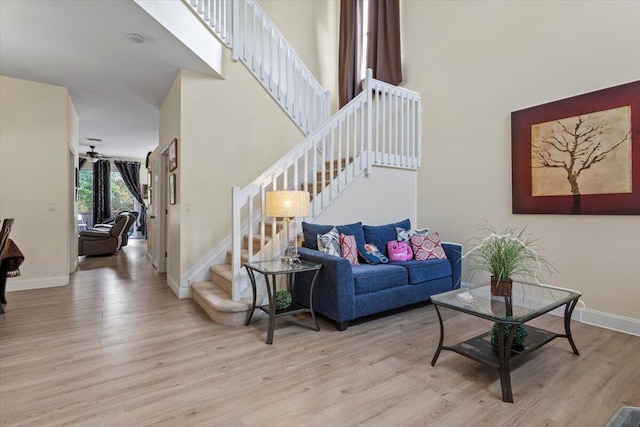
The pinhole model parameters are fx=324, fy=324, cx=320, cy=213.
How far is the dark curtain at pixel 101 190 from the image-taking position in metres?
10.1

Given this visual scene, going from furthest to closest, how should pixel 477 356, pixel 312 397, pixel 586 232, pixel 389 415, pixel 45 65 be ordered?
pixel 45 65, pixel 586 232, pixel 477 356, pixel 312 397, pixel 389 415

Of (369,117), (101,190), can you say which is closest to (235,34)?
(369,117)

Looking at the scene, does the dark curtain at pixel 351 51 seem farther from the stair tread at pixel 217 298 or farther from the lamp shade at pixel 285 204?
the stair tread at pixel 217 298

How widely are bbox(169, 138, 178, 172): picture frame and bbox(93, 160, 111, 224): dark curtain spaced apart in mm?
7387

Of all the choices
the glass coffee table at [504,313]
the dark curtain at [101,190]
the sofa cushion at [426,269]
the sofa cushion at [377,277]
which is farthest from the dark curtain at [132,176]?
the glass coffee table at [504,313]

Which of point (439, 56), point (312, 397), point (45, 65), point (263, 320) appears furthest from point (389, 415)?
point (45, 65)

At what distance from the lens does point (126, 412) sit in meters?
1.75

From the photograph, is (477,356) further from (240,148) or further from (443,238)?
(240,148)

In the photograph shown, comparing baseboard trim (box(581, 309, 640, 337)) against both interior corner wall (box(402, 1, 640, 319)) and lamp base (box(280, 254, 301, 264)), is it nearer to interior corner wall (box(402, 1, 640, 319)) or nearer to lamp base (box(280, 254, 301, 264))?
interior corner wall (box(402, 1, 640, 319))

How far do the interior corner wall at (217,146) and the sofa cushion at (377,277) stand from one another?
6.50ft

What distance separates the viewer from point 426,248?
3.75 m

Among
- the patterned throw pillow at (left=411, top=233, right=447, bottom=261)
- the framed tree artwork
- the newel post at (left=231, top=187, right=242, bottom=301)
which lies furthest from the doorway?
the framed tree artwork

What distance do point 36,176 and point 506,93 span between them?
19.9ft

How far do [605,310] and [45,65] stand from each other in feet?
21.3
